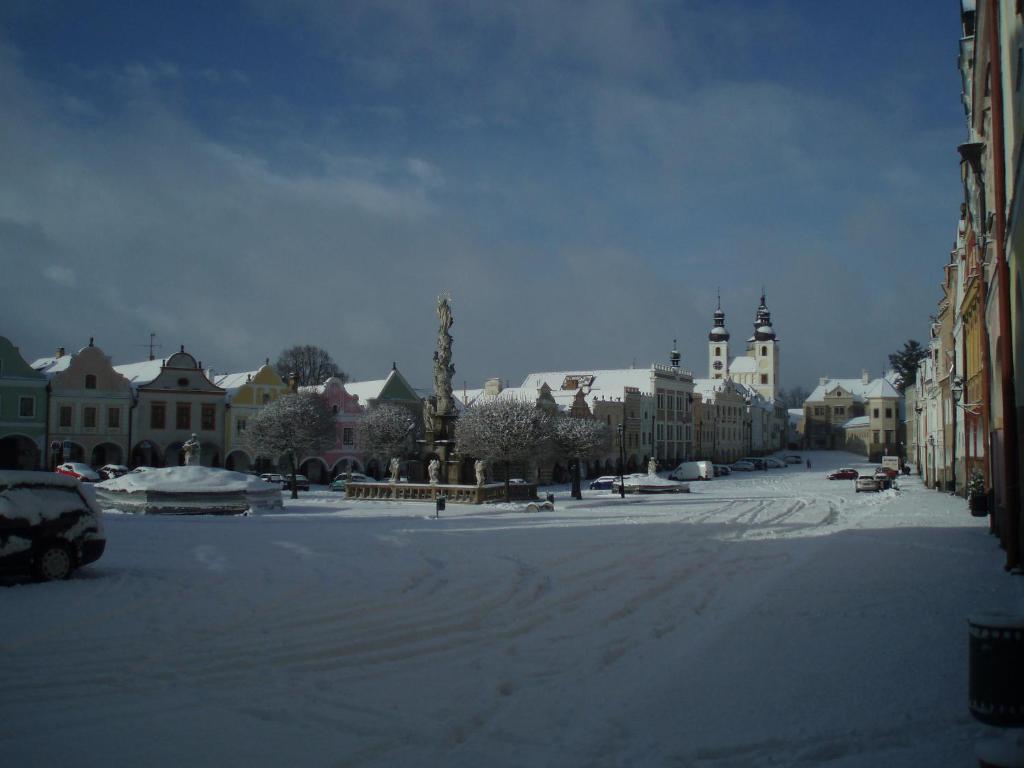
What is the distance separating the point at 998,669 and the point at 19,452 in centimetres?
6040

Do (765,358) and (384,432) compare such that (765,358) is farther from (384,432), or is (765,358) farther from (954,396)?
(954,396)

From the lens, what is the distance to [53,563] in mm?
14859

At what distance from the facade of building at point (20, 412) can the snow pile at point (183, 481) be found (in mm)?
25194

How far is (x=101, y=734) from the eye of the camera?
23.8ft

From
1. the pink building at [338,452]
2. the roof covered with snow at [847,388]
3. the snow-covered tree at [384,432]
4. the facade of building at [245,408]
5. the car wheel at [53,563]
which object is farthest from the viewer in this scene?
the roof covered with snow at [847,388]

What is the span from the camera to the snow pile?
33062mm

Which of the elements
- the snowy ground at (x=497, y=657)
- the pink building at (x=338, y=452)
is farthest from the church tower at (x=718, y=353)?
the snowy ground at (x=497, y=657)

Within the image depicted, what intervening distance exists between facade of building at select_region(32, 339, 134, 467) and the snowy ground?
42018 mm

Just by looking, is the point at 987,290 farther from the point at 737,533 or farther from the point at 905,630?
the point at 905,630

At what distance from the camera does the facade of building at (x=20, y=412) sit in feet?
184

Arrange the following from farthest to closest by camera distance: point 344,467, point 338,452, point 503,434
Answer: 1. point 344,467
2. point 338,452
3. point 503,434

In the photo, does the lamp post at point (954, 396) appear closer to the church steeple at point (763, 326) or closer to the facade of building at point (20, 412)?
the facade of building at point (20, 412)

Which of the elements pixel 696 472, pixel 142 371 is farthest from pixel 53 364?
pixel 696 472

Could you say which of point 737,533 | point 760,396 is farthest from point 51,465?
point 760,396
